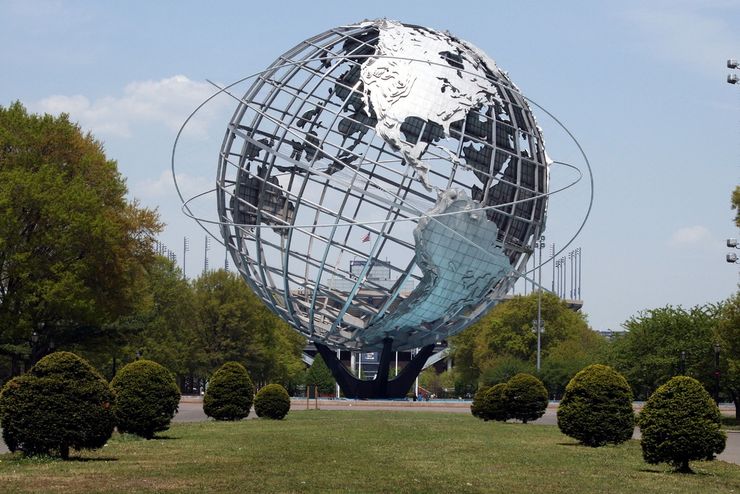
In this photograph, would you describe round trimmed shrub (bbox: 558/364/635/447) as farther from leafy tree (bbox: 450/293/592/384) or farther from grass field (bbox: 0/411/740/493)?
leafy tree (bbox: 450/293/592/384)

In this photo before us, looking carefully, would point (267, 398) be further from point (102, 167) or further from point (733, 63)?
point (733, 63)

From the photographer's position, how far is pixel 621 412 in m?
23.8

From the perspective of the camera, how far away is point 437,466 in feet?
58.1

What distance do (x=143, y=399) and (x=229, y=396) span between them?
29.1 ft

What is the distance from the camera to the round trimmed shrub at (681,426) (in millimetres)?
17312

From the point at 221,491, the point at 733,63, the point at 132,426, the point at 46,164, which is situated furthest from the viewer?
the point at 733,63

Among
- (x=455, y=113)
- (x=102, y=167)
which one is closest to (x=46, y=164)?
(x=102, y=167)

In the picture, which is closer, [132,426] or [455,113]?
[132,426]

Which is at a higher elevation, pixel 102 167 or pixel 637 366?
pixel 102 167

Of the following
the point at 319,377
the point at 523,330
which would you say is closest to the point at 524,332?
the point at 523,330

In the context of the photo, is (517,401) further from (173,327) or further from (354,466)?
(173,327)

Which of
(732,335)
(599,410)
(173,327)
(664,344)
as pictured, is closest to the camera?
(599,410)

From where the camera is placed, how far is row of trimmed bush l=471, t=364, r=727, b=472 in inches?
685

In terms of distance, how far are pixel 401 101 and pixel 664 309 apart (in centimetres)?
2738
